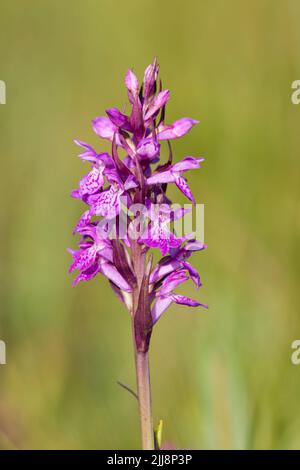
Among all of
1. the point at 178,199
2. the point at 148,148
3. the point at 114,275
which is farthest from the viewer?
the point at 178,199

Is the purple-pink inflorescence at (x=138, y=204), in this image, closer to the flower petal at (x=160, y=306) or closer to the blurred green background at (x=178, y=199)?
the flower petal at (x=160, y=306)

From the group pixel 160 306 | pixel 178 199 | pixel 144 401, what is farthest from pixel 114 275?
pixel 178 199

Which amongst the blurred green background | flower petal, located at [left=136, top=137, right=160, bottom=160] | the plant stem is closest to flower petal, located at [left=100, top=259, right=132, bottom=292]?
the plant stem

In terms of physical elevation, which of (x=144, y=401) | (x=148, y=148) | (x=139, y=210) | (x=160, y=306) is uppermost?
(x=148, y=148)

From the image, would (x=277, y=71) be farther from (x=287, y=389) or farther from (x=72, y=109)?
(x=287, y=389)

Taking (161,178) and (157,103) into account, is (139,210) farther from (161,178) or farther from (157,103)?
(157,103)
